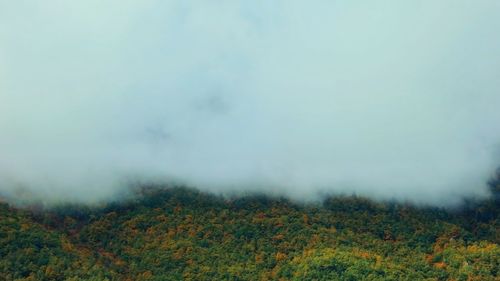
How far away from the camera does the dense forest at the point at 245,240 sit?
115125 mm

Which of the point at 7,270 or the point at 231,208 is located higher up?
the point at 231,208

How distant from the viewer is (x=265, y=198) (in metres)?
129

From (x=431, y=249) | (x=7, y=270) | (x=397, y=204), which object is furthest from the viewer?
(x=397, y=204)

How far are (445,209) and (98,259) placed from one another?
137ft

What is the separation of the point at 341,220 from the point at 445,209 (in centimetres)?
1332

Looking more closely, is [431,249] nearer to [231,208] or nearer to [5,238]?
[231,208]

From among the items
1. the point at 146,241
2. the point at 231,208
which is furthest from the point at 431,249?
the point at 146,241

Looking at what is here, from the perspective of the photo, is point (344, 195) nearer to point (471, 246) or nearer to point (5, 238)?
point (471, 246)

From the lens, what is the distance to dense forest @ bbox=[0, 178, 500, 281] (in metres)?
115

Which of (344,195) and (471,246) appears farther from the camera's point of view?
(344,195)

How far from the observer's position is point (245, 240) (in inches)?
4811

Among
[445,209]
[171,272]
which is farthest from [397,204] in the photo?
[171,272]

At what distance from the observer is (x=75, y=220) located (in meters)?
128

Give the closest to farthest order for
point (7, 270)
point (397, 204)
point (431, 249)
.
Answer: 1. point (7, 270)
2. point (431, 249)
3. point (397, 204)
